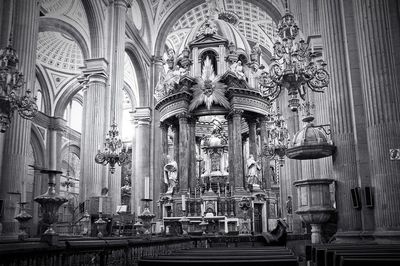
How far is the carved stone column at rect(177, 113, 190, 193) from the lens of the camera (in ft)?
61.6

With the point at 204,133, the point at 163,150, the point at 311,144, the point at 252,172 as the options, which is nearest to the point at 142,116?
the point at 204,133

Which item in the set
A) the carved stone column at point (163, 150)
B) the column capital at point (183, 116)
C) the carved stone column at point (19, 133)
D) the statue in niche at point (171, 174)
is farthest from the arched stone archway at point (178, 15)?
the carved stone column at point (19, 133)

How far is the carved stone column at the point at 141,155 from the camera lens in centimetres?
2344

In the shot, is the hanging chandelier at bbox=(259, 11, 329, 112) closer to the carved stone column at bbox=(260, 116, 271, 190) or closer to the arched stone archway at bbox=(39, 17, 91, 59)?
the carved stone column at bbox=(260, 116, 271, 190)

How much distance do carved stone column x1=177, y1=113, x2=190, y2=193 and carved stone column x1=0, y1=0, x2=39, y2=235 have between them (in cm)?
829

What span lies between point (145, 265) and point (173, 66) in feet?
65.5

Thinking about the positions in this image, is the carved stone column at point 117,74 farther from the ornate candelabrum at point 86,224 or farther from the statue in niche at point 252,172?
the statue in niche at point 252,172

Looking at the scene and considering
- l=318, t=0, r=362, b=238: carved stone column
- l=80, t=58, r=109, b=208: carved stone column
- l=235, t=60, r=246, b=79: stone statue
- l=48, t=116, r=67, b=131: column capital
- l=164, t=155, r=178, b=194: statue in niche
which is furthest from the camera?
l=48, t=116, r=67, b=131: column capital

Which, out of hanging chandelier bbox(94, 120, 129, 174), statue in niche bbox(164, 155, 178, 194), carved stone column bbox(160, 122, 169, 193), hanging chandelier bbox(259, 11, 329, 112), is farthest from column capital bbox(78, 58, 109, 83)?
hanging chandelier bbox(259, 11, 329, 112)

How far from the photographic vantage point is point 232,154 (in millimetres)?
18984

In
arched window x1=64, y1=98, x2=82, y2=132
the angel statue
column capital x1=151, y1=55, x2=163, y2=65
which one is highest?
column capital x1=151, y1=55, x2=163, y2=65

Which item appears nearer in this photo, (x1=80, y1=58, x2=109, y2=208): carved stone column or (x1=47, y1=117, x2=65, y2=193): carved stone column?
(x1=80, y1=58, x2=109, y2=208): carved stone column

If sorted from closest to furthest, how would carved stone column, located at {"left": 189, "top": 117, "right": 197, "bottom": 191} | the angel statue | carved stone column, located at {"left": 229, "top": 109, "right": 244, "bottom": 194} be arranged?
carved stone column, located at {"left": 229, "top": 109, "right": 244, "bottom": 194}
carved stone column, located at {"left": 189, "top": 117, "right": 197, "bottom": 191}
the angel statue

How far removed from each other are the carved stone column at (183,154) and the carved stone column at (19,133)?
8.29 meters
